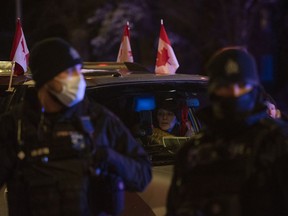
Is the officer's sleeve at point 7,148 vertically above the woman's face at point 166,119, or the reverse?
the officer's sleeve at point 7,148

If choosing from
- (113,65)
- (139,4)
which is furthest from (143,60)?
(113,65)

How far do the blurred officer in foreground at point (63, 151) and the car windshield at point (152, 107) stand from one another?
3.76 feet

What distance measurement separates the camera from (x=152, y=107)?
5102 millimetres

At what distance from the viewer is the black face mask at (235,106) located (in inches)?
106

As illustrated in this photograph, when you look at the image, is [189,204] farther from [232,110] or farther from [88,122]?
[88,122]

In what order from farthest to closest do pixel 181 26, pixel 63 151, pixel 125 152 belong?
1. pixel 181 26
2. pixel 125 152
3. pixel 63 151

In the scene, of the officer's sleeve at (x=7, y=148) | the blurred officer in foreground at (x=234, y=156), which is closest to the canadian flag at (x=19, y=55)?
the officer's sleeve at (x=7, y=148)

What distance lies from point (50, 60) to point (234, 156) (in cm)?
110

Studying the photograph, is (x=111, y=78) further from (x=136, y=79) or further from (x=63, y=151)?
(x=63, y=151)

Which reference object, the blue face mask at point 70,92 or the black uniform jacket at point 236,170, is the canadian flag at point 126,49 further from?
the black uniform jacket at point 236,170

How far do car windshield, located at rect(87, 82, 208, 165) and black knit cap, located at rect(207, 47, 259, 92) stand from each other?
167 centimetres

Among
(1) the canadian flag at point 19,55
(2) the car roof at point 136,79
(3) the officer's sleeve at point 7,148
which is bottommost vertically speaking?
(3) the officer's sleeve at point 7,148

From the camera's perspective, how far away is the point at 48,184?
10.4 feet

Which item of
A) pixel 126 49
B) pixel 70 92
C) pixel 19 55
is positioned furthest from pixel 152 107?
pixel 126 49
